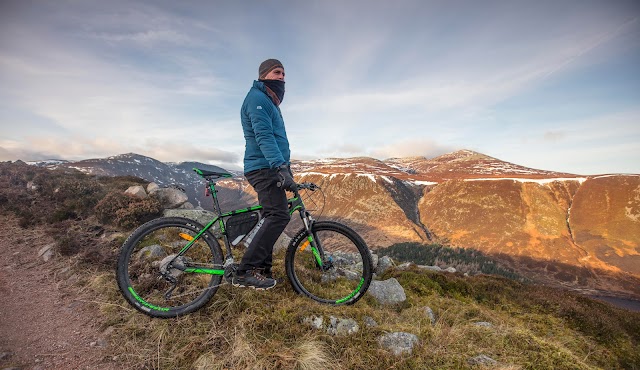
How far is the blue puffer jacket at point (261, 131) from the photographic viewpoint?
428cm

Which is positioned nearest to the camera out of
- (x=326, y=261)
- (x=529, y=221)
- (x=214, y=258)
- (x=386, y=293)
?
(x=214, y=258)

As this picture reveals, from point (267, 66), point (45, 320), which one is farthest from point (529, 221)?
point (45, 320)

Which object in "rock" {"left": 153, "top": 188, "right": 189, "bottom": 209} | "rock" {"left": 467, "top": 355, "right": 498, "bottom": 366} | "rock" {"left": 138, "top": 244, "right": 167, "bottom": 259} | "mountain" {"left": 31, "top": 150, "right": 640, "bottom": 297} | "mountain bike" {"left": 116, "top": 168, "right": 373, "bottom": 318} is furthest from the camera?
"mountain" {"left": 31, "top": 150, "right": 640, "bottom": 297}

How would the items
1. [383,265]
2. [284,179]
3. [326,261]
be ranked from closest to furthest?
[284,179], [326,261], [383,265]

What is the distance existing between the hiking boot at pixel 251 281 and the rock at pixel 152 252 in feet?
10.4

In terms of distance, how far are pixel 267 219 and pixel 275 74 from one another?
260 centimetres

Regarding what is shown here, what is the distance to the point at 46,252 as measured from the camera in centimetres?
780

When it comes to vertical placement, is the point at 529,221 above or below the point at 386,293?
below

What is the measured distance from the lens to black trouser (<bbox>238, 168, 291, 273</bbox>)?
459cm

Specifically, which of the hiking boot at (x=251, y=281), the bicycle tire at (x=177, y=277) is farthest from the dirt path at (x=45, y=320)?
the hiking boot at (x=251, y=281)

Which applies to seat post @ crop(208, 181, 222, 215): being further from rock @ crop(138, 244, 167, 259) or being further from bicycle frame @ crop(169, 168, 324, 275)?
rock @ crop(138, 244, 167, 259)

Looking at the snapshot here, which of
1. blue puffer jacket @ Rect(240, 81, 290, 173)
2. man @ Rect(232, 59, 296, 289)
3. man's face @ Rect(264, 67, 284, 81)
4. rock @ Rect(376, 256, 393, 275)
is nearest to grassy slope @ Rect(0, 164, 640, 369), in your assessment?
man @ Rect(232, 59, 296, 289)

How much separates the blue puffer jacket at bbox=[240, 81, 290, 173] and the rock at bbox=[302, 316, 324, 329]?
2.48 meters

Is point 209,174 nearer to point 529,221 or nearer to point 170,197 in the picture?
point 170,197
